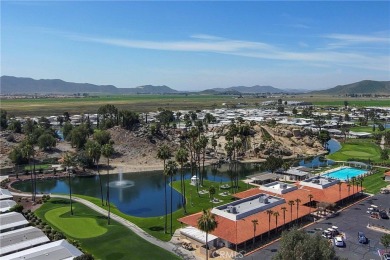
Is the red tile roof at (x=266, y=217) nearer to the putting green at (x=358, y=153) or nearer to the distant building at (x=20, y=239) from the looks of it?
the distant building at (x=20, y=239)

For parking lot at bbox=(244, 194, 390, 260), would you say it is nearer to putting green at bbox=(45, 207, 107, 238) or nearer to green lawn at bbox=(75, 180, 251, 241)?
green lawn at bbox=(75, 180, 251, 241)

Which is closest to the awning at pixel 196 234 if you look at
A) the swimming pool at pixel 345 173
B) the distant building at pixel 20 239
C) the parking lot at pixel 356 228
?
the parking lot at pixel 356 228

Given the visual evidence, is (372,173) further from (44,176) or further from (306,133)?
(44,176)

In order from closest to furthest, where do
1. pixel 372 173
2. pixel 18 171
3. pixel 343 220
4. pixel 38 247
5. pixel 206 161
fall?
pixel 38 247
pixel 343 220
pixel 372 173
pixel 18 171
pixel 206 161

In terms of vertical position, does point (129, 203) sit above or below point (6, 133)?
below

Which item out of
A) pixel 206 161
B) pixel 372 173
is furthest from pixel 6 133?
pixel 372 173

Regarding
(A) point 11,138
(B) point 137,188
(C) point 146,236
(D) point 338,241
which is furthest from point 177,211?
(A) point 11,138

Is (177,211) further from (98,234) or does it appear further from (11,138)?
(11,138)

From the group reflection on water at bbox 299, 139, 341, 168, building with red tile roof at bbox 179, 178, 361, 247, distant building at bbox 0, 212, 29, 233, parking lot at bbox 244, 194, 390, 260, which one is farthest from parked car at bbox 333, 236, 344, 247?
reflection on water at bbox 299, 139, 341, 168
